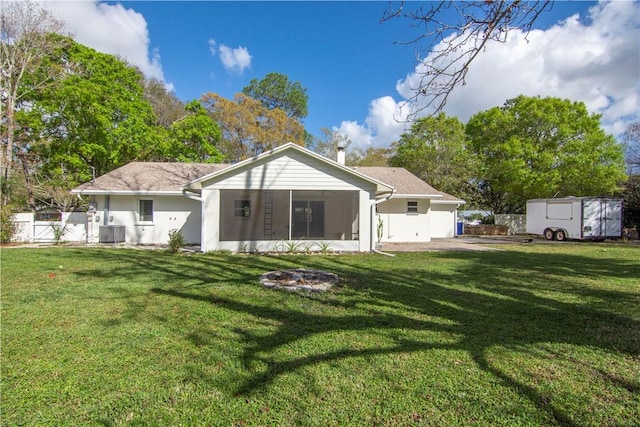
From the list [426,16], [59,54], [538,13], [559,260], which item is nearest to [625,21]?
[538,13]

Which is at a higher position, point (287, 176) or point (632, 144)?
point (632, 144)

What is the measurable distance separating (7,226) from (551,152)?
31.5 m

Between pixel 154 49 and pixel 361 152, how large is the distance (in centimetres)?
→ 2637

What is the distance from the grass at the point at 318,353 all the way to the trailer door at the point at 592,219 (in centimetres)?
1353

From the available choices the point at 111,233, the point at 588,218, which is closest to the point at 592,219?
the point at 588,218

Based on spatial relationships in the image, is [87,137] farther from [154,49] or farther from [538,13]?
[538,13]

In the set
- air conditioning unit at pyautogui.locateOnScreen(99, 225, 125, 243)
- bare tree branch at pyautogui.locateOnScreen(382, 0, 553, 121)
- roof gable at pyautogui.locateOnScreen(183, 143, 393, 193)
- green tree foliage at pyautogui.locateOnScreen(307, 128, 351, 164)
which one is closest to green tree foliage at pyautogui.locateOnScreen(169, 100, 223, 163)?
air conditioning unit at pyautogui.locateOnScreen(99, 225, 125, 243)

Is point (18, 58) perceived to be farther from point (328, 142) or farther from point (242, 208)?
point (328, 142)

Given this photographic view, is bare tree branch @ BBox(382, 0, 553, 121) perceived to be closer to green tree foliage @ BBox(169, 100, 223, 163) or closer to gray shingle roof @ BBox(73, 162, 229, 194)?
gray shingle roof @ BBox(73, 162, 229, 194)

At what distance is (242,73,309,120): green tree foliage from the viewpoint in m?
32.8

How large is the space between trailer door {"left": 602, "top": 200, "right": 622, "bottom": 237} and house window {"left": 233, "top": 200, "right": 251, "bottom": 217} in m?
18.7

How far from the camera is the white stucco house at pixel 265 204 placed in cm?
1230

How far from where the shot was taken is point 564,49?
3791 mm

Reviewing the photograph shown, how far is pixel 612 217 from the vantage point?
1803 centimetres
